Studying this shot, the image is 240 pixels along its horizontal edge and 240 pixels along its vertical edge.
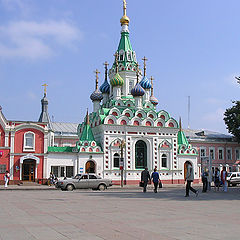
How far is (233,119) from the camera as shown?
171ft

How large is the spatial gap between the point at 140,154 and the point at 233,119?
17663mm

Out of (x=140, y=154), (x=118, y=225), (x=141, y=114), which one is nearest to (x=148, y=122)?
(x=141, y=114)

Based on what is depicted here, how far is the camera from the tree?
50969 mm

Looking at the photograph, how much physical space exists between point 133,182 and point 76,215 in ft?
99.5

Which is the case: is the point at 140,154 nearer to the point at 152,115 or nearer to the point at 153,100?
the point at 152,115

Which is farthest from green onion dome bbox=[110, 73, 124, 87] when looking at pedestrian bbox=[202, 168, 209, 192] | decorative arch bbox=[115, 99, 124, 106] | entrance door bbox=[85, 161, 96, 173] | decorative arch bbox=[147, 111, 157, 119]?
pedestrian bbox=[202, 168, 209, 192]

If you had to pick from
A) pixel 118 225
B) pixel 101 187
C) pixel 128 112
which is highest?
pixel 128 112

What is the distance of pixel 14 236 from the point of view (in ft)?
24.6

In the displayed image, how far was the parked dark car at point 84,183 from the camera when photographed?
26.9 meters

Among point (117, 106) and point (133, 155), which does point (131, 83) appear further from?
point (133, 155)

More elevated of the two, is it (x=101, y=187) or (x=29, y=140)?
(x=29, y=140)

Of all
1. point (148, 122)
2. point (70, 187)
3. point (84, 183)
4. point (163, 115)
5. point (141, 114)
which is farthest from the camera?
point (163, 115)

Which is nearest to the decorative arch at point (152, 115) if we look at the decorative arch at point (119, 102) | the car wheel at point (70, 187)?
the decorative arch at point (119, 102)

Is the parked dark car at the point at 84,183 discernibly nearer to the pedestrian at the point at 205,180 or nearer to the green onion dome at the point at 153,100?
the pedestrian at the point at 205,180
